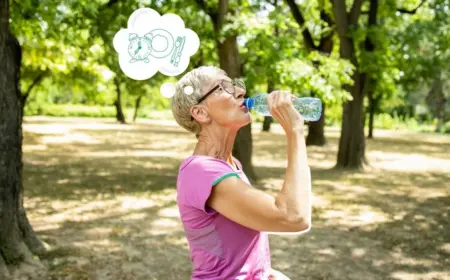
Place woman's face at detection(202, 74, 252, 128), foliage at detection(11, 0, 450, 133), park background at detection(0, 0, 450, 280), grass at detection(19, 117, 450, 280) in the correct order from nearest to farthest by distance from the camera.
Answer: woman's face at detection(202, 74, 252, 128), park background at detection(0, 0, 450, 280), grass at detection(19, 117, 450, 280), foliage at detection(11, 0, 450, 133)

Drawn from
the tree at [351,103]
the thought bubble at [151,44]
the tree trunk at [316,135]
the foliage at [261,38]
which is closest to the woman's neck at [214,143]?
the thought bubble at [151,44]

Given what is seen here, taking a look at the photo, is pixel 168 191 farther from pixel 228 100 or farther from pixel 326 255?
pixel 228 100

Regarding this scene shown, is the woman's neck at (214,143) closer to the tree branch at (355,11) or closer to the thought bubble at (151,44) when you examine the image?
the thought bubble at (151,44)

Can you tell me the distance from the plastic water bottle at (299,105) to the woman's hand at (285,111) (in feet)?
0.16

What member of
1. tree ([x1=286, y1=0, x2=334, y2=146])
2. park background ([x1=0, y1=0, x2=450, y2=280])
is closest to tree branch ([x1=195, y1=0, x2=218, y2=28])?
park background ([x1=0, y1=0, x2=450, y2=280])

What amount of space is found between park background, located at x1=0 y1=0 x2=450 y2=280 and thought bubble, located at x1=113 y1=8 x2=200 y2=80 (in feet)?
11.9

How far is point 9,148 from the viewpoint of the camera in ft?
17.6

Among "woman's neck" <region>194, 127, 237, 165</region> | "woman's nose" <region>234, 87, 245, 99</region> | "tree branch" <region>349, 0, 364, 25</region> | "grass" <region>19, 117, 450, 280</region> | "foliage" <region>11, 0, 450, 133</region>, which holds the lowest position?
"grass" <region>19, 117, 450, 280</region>

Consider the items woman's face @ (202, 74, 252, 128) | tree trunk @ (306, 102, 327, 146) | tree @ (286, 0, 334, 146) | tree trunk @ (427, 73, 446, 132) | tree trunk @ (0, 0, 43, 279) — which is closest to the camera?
woman's face @ (202, 74, 252, 128)

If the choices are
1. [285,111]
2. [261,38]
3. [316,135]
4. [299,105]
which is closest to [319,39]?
[316,135]

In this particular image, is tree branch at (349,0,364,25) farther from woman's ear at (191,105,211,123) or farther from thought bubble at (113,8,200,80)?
woman's ear at (191,105,211,123)

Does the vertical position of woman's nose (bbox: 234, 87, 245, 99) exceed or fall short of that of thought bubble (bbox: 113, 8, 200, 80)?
it falls short

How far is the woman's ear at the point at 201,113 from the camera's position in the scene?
182cm

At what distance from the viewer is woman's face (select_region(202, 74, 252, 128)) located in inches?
70.9
